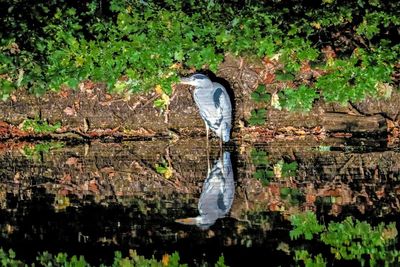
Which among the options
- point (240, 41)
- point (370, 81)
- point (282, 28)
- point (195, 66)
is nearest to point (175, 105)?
point (195, 66)

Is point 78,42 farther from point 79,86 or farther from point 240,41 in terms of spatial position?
point 240,41

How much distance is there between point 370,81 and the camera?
21.9ft

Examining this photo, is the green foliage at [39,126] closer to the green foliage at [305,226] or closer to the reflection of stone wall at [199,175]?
the reflection of stone wall at [199,175]

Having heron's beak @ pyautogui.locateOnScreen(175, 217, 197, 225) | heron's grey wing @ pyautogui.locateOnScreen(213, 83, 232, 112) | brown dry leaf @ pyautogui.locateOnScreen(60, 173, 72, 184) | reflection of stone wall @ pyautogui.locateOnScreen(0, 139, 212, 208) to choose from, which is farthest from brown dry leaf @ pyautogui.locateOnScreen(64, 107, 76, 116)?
heron's beak @ pyautogui.locateOnScreen(175, 217, 197, 225)

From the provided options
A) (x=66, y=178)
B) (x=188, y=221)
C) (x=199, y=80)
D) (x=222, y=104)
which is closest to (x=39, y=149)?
(x=66, y=178)

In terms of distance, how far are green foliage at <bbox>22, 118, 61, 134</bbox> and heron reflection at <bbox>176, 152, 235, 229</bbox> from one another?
2.41m

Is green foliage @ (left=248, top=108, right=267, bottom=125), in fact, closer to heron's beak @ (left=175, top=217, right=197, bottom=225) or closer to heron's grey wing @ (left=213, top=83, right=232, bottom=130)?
heron's grey wing @ (left=213, top=83, right=232, bottom=130)

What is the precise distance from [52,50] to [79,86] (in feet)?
2.10

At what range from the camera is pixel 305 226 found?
174 inches

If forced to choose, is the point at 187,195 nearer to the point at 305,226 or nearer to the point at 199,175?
the point at 199,175

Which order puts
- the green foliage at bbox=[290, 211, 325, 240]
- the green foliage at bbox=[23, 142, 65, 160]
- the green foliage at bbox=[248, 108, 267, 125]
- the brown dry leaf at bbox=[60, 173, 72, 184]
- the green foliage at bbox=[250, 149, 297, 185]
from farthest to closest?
the green foliage at bbox=[248, 108, 267, 125]
the green foliage at bbox=[23, 142, 65, 160]
the brown dry leaf at bbox=[60, 173, 72, 184]
the green foliage at bbox=[250, 149, 297, 185]
the green foliage at bbox=[290, 211, 325, 240]

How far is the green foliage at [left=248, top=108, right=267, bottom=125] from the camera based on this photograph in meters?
6.95

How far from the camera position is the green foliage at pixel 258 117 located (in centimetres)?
695

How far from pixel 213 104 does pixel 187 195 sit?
153cm
